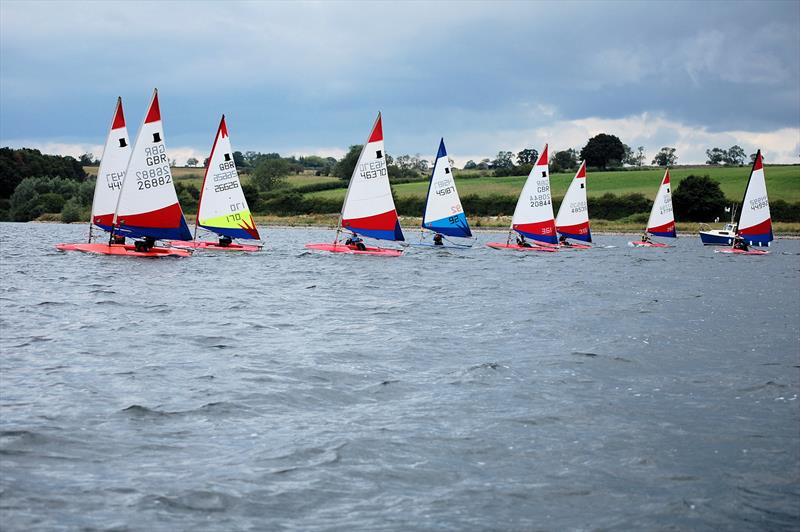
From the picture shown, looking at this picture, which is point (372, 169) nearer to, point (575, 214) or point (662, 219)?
point (575, 214)

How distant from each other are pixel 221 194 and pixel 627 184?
107482 mm

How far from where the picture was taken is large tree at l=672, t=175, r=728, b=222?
110 meters

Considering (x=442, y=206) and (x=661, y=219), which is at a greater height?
(x=442, y=206)

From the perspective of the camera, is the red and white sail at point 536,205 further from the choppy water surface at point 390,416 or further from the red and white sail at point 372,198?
the choppy water surface at point 390,416

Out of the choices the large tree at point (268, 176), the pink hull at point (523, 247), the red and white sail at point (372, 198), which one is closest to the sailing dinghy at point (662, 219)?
the pink hull at point (523, 247)

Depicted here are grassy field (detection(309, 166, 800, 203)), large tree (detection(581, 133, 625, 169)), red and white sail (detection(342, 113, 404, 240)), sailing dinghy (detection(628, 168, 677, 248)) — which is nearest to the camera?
red and white sail (detection(342, 113, 404, 240))

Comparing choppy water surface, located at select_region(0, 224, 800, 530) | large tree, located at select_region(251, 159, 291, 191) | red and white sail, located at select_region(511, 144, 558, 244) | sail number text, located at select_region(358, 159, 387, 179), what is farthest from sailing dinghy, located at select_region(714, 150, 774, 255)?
large tree, located at select_region(251, 159, 291, 191)

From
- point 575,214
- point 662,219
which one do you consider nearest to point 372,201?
point 575,214

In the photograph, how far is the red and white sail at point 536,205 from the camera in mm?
57312

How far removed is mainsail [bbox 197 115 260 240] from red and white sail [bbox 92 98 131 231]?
5.57 meters

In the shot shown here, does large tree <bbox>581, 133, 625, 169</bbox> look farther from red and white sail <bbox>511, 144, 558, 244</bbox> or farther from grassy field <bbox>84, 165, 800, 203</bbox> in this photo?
red and white sail <bbox>511, 144, 558, 244</bbox>

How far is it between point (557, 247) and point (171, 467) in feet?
172

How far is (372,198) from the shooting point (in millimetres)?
46125

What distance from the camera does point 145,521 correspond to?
7.56 m
